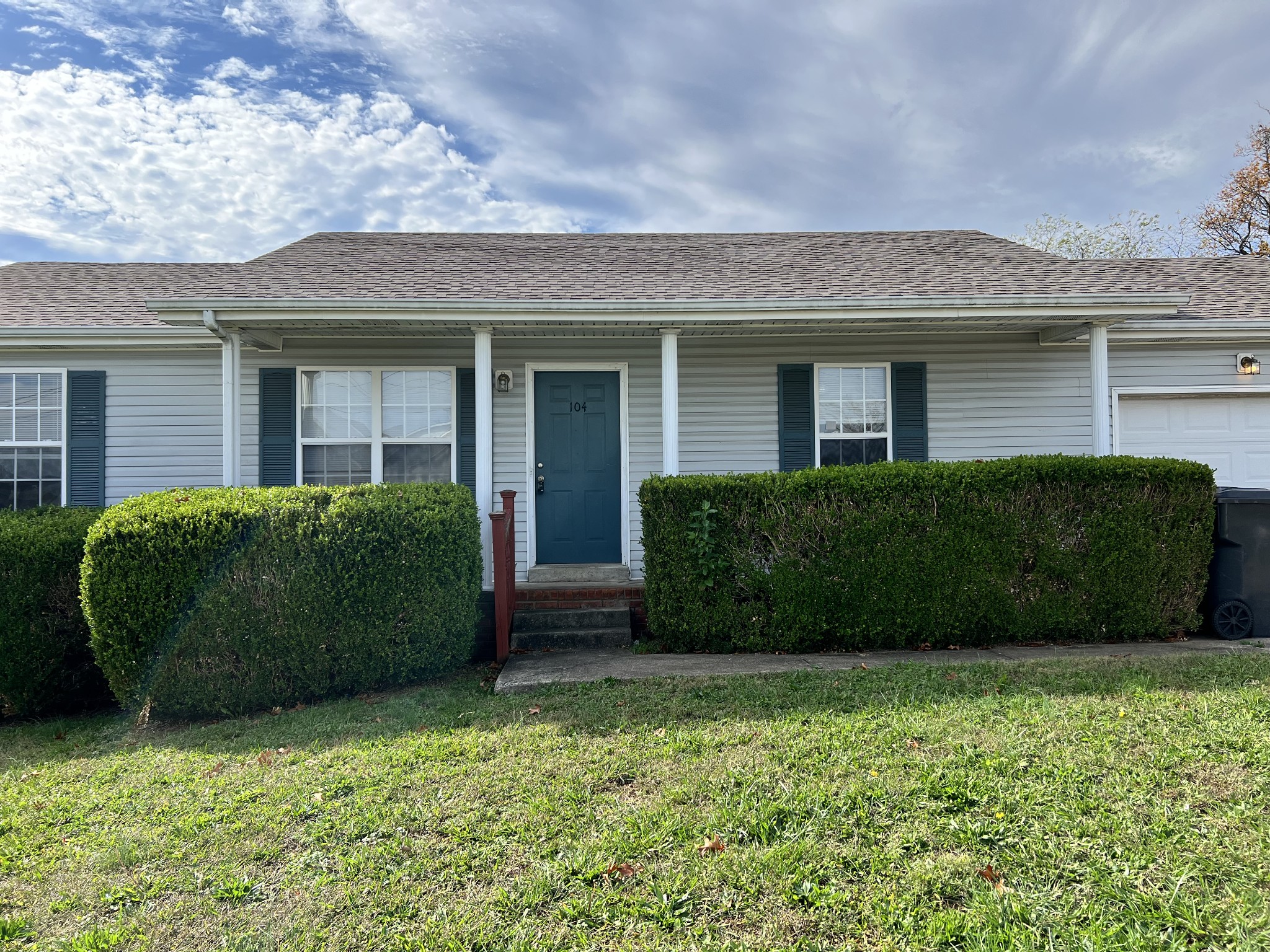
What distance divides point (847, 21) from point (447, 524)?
25.1 feet

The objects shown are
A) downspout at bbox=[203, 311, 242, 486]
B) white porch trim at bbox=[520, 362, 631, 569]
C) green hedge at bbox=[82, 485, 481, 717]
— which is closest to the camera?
green hedge at bbox=[82, 485, 481, 717]

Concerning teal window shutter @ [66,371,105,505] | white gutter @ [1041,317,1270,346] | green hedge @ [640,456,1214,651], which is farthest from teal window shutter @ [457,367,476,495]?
white gutter @ [1041,317,1270,346]

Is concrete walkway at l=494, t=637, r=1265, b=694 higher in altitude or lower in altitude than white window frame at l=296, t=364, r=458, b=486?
lower

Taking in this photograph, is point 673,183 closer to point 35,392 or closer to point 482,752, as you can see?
point 35,392

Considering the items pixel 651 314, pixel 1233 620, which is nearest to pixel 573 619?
pixel 651 314

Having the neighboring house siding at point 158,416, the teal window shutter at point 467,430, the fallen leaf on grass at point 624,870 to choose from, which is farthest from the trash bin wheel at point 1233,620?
the neighboring house siding at point 158,416

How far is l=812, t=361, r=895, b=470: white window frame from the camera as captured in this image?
7.53 meters

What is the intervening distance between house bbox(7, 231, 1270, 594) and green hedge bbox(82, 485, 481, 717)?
2.24 m

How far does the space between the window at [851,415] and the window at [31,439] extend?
8.34m

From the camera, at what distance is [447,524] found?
5066 mm

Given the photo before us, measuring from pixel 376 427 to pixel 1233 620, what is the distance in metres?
8.16

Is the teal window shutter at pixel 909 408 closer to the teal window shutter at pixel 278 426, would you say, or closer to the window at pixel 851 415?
the window at pixel 851 415

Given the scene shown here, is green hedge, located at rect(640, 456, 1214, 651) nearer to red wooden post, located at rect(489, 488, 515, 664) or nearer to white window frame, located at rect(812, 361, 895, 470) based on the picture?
red wooden post, located at rect(489, 488, 515, 664)

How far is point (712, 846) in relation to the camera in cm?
249
